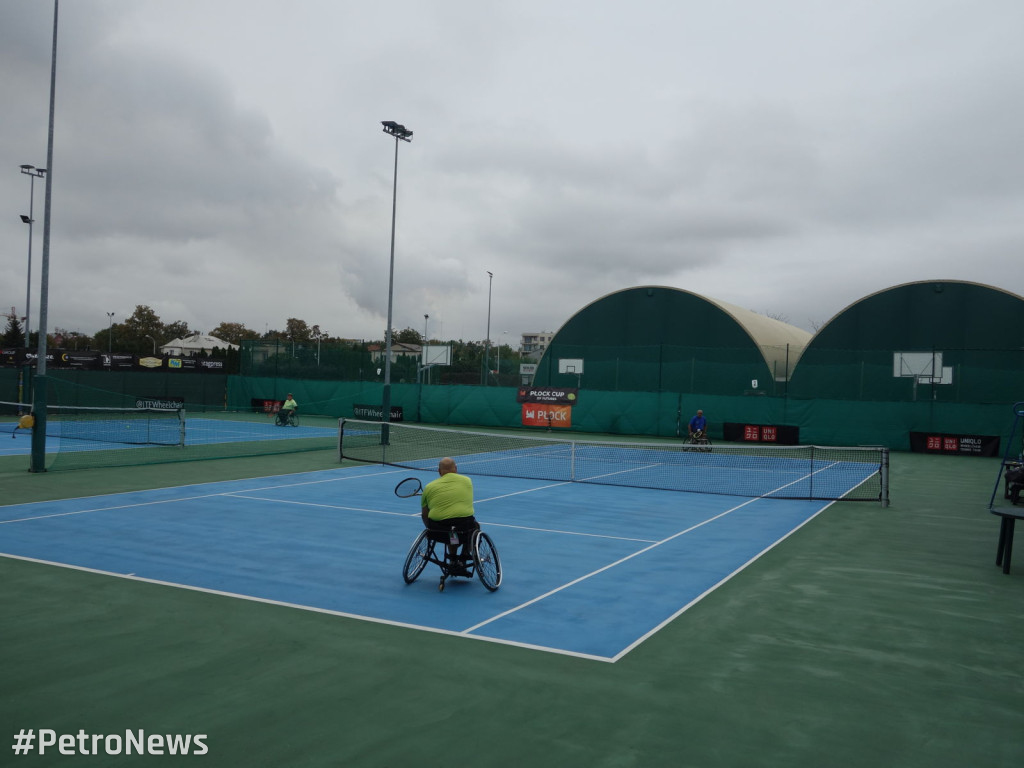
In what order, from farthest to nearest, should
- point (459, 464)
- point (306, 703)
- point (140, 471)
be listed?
1. point (459, 464)
2. point (140, 471)
3. point (306, 703)

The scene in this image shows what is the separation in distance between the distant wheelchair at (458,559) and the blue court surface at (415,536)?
0.50 ft

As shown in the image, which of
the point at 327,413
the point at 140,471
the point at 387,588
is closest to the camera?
the point at 387,588

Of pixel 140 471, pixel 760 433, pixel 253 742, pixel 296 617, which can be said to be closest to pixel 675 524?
pixel 296 617

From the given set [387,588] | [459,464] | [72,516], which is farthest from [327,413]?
[387,588]

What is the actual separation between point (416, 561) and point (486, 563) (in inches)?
37.2

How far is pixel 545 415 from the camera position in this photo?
121ft

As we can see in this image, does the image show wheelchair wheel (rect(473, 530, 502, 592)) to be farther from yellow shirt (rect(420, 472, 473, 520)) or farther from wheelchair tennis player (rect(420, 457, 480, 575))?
yellow shirt (rect(420, 472, 473, 520))

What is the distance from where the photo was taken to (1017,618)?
8453mm

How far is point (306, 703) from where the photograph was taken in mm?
5859

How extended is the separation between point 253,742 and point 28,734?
1.47m

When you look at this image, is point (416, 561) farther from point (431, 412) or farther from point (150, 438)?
point (431, 412)

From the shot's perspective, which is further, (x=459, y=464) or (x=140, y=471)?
(x=459, y=464)

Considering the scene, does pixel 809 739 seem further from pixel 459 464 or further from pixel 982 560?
pixel 459 464

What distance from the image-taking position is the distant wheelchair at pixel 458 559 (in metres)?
9.09
